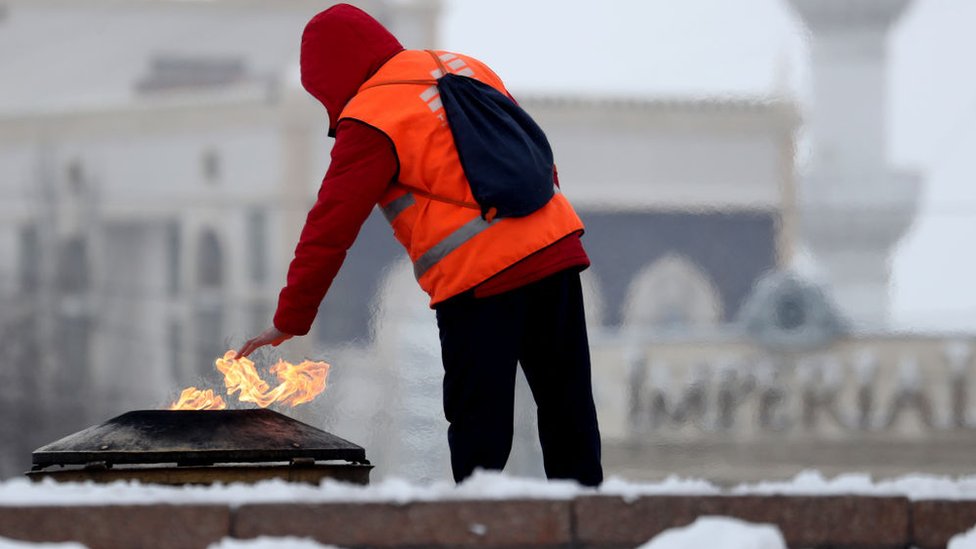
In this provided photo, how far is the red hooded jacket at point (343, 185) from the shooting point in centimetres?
360

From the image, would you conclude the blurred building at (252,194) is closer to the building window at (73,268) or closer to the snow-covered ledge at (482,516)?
the building window at (73,268)

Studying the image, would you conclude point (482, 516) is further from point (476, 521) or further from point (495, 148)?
point (495, 148)

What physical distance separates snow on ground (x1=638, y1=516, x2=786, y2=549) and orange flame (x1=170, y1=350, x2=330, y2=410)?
1329mm

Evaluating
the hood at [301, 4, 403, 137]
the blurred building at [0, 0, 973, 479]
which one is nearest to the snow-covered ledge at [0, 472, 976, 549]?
the hood at [301, 4, 403, 137]

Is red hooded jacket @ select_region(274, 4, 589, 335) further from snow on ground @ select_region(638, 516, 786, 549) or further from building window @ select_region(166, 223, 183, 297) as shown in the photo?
building window @ select_region(166, 223, 183, 297)

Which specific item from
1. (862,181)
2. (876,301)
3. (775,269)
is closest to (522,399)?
(876,301)

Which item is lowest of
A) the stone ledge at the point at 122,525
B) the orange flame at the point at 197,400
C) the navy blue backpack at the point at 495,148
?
the stone ledge at the point at 122,525

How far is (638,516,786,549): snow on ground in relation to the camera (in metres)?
2.83

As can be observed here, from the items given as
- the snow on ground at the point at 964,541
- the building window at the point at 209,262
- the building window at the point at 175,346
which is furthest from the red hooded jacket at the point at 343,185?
the building window at the point at 175,346

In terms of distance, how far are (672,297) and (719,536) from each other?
37.0 metres

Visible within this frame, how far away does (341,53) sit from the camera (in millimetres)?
3781

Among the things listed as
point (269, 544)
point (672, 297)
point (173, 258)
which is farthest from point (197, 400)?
point (173, 258)

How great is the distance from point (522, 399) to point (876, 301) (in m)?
7.64

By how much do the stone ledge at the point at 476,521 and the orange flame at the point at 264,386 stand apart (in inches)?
45.1
